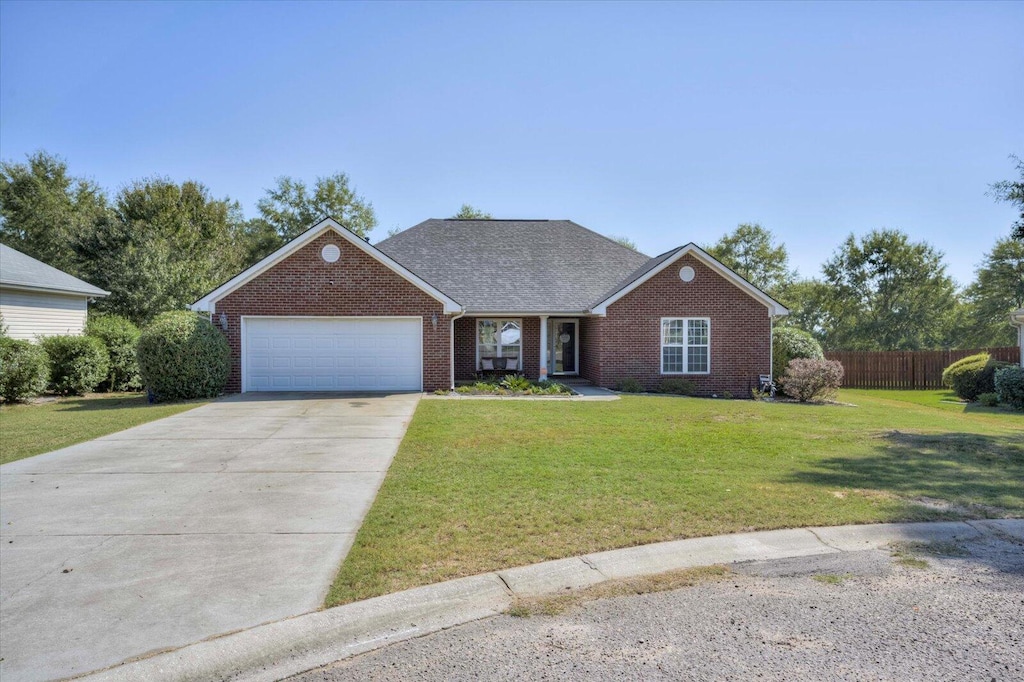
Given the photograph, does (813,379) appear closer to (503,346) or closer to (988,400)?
(988,400)

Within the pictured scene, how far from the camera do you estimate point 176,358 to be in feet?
53.8

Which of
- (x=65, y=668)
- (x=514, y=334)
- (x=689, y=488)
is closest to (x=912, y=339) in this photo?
(x=514, y=334)

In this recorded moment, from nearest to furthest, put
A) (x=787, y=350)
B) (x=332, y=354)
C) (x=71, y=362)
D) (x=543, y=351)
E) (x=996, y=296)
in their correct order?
1. (x=332, y=354)
2. (x=71, y=362)
3. (x=787, y=350)
4. (x=543, y=351)
5. (x=996, y=296)

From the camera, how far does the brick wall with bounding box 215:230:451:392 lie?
1819 centimetres

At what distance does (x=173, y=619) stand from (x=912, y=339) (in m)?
45.1

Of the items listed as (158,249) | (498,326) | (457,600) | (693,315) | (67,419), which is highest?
(158,249)

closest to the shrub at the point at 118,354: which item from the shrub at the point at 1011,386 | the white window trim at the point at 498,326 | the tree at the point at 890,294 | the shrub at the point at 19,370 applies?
the shrub at the point at 19,370

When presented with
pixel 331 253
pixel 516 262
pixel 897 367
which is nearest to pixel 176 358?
pixel 331 253

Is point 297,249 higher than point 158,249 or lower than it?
lower

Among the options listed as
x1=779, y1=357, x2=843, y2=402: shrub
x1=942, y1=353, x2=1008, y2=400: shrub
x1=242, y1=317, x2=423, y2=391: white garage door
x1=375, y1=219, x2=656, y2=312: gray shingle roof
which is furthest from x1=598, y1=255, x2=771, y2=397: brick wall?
x1=942, y1=353, x2=1008, y2=400: shrub

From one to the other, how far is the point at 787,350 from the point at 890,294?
24.1 m

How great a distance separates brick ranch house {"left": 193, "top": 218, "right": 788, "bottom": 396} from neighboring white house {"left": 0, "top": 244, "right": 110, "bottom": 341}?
25.2ft

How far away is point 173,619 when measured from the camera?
4434 millimetres

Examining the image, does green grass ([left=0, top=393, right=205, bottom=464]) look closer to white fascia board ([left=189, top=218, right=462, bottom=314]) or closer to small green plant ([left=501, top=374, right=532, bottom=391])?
white fascia board ([left=189, top=218, right=462, bottom=314])
